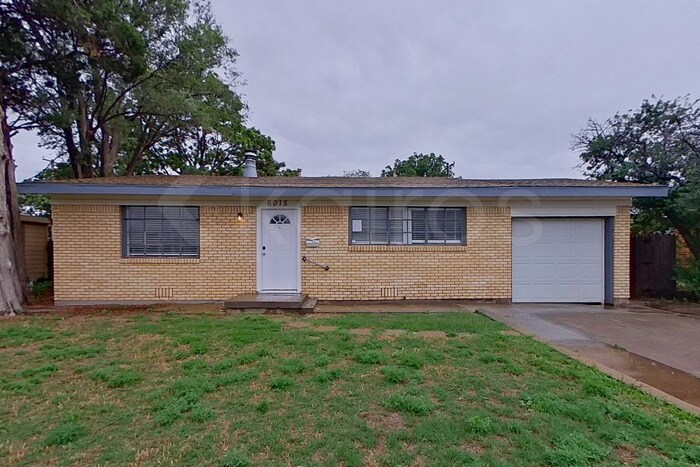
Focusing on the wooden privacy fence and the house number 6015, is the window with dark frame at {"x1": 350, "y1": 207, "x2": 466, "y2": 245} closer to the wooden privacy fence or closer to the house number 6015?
the house number 6015

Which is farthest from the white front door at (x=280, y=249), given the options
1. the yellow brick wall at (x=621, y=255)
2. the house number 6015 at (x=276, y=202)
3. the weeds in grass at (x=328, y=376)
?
the yellow brick wall at (x=621, y=255)

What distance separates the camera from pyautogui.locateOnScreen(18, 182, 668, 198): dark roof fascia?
7129 millimetres

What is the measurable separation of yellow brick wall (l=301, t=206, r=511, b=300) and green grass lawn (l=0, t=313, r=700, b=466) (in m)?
3.09

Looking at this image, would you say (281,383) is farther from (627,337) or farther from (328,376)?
(627,337)

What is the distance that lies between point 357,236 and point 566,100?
47.0ft

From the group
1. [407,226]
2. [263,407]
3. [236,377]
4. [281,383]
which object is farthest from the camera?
[407,226]

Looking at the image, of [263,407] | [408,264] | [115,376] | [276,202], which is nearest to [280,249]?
[276,202]

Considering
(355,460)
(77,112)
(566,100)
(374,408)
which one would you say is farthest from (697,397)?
(566,100)

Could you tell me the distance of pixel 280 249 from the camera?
793cm

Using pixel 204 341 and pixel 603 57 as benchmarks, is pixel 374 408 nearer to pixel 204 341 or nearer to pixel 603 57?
pixel 204 341

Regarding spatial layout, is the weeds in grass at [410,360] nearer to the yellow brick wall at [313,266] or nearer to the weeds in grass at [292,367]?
the weeds in grass at [292,367]

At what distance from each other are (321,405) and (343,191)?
17.0ft

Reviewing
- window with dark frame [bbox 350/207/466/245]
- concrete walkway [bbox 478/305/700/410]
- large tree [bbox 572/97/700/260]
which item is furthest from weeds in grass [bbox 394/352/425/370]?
large tree [bbox 572/97/700/260]

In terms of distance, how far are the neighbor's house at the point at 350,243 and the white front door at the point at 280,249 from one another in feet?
0.07
